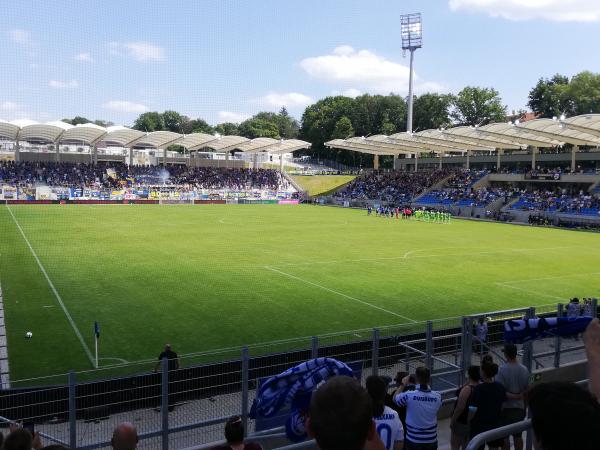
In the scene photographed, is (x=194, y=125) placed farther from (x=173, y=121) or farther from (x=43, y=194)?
(x=43, y=194)

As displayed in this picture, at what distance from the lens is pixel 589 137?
54.5 meters

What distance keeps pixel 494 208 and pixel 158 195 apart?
41.3 metres

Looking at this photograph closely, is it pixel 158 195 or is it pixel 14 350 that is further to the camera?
pixel 158 195

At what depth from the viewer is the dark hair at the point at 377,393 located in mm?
4840

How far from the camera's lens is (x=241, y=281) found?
2256 cm

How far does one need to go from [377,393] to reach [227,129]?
144 metres

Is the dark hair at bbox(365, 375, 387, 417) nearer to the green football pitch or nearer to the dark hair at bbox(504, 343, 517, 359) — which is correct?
the dark hair at bbox(504, 343, 517, 359)

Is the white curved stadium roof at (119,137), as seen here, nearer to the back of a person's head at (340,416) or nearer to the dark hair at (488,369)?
the dark hair at (488,369)

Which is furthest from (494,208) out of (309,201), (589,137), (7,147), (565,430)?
(7,147)

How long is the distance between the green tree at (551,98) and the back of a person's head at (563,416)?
102798 millimetres

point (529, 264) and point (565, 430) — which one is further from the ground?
point (565, 430)

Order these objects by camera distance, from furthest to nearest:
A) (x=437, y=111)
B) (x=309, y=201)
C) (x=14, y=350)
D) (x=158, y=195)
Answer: (x=437, y=111)
(x=309, y=201)
(x=158, y=195)
(x=14, y=350)

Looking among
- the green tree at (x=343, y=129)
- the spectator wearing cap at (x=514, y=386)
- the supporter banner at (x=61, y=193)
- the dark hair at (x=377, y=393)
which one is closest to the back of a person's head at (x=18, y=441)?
the dark hair at (x=377, y=393)

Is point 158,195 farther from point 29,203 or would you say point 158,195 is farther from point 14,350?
point 14,350
